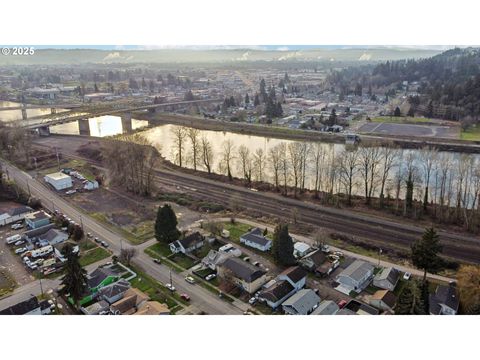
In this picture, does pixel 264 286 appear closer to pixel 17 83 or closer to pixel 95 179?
pixel 95 179

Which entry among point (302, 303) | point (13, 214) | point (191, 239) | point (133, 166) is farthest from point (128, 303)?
point (133, 166)

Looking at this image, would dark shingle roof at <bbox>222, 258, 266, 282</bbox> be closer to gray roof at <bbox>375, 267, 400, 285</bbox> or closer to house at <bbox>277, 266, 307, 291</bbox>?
house at <bbox>277, 266, 307, 291</bbox>

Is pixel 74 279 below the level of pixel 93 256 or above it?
above

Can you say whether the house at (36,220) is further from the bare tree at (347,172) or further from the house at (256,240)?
the bare tree at (347,172)

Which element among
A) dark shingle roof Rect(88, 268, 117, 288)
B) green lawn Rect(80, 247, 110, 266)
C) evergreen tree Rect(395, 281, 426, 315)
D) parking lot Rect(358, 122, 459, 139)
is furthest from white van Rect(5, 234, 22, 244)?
parking lot Rect(358, 122, 459, 139)

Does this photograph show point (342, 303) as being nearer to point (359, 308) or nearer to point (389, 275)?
point (359, 308)

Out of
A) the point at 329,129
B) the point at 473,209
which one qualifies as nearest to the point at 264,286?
the point at 473,209

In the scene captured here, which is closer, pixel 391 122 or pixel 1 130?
pixel 1 130
